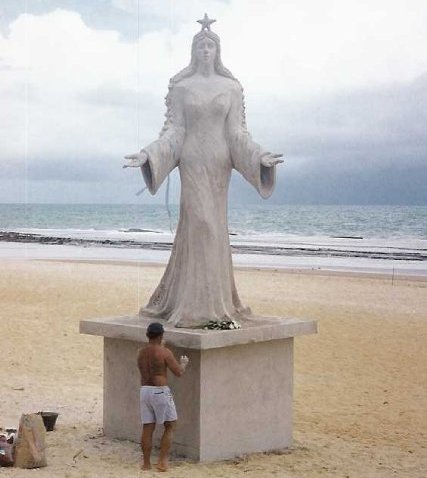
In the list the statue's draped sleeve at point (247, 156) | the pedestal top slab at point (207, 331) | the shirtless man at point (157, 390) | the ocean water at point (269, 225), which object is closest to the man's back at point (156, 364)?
the shirtless man at point (157, 390)

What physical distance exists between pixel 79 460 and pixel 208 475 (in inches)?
46.5

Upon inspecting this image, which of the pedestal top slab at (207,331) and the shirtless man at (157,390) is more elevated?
the pedestal top slab at (207,331)

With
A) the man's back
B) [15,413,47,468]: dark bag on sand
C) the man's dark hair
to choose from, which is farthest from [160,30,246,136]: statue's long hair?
[15,413,47,468]: dark bag on sand

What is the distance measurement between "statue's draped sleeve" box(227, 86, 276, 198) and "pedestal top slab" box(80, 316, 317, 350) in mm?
1153

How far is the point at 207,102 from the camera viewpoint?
8.66 m

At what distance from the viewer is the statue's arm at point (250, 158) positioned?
8430 mm

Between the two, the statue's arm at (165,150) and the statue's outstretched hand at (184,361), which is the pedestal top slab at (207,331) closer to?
the statue's outstretched hand at (184,361)

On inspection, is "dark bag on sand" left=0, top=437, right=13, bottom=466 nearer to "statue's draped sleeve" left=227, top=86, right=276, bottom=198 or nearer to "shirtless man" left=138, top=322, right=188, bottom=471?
"shirtless man" left=138, top=322, right=188, bottom=471

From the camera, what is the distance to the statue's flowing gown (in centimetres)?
842

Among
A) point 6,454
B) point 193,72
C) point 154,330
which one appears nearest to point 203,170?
point 193,72

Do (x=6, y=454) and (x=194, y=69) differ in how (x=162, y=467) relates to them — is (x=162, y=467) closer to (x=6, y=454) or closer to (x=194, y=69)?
(x=6, y=454)

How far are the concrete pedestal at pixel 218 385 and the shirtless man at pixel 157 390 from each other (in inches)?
11.3

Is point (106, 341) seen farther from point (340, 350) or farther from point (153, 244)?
point (153, 244)

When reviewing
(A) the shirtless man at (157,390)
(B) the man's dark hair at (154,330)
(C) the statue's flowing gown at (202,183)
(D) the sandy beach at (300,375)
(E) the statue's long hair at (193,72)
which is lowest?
(D) the sandy beach at (300,375)
